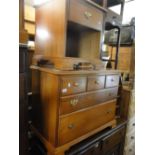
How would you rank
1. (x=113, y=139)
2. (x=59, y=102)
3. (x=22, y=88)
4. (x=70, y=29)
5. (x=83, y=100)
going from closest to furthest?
(x=22, y=88), (x=59, y=102), (x=83, y=100), (x=70, y=29), (x=113, y=139)

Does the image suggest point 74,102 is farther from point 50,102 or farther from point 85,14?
point 85,14

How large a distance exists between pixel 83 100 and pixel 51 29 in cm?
63

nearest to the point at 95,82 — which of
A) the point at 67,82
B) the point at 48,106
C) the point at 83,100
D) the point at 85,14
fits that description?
the point at 83,100

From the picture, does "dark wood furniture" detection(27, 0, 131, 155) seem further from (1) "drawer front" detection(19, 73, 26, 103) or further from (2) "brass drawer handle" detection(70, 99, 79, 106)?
(1) "drawer front" detection(19, 73, 26, 103)

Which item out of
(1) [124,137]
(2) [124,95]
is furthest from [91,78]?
(1) [124,137]

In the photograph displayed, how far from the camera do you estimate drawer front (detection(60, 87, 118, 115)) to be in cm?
105

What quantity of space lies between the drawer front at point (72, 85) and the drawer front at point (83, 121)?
7.3 inches

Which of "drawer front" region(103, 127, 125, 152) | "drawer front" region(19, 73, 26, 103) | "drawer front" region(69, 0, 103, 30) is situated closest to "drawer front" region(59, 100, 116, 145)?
"drawer front" region(103, 127, 125, 152)

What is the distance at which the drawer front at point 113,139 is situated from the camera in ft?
5.02

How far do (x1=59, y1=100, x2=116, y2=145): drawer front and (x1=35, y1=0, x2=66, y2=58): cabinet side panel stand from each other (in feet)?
1.63

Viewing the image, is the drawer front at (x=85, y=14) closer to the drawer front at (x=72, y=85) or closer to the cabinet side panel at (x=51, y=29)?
the cabinet side panel at (x=51, y=29)

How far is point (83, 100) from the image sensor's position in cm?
119

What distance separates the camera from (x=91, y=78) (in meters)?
1.22
